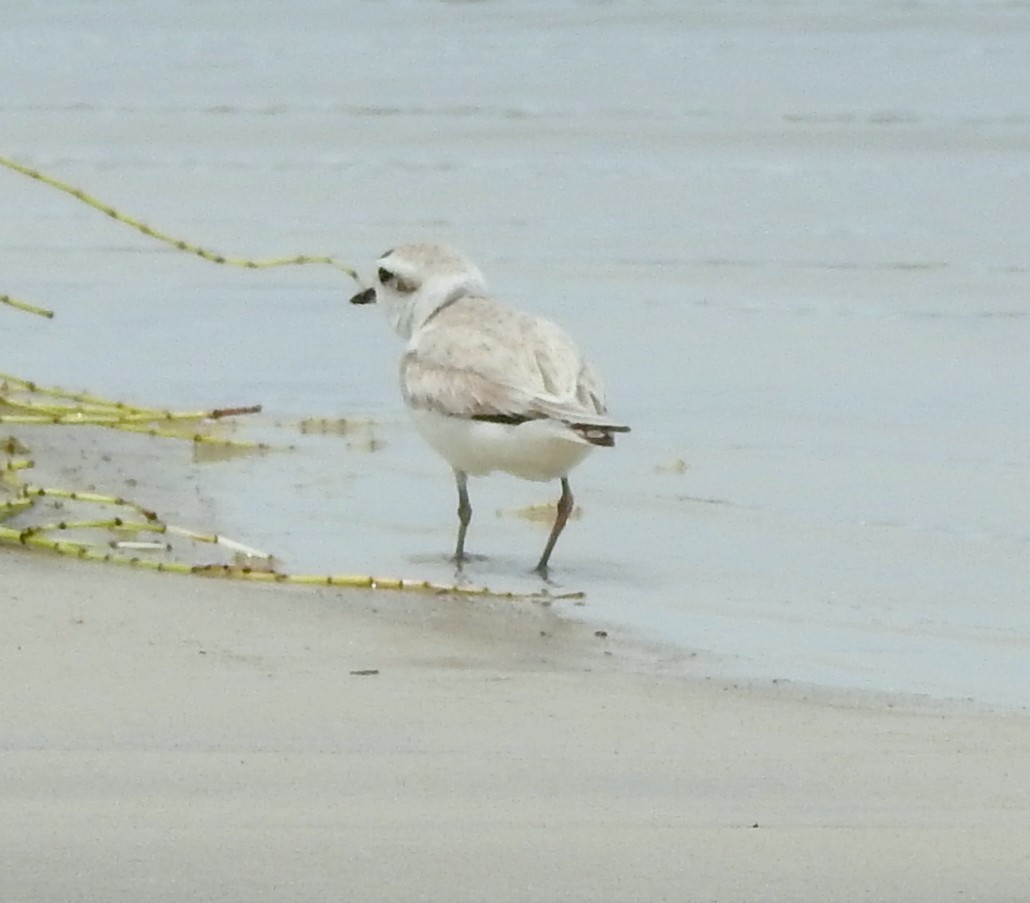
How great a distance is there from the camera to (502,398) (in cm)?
643

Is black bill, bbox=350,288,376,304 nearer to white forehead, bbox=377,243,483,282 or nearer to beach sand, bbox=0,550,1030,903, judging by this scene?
white forehead, bbox=377,243,483,282

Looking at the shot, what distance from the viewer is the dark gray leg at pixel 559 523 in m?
6.51

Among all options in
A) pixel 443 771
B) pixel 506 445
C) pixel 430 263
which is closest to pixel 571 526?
pixel 506 445

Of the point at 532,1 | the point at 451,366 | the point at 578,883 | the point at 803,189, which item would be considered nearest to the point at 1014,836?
the point at 578,883

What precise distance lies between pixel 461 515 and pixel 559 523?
30 centimetres

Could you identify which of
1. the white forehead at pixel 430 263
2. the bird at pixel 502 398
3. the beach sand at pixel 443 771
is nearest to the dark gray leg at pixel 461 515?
the bird at pixel 502 398

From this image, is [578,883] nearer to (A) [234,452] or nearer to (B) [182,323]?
(A) [234,452]

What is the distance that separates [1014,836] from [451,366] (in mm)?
3051

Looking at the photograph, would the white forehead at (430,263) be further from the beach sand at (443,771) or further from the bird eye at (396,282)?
the beach sand at (443,771)

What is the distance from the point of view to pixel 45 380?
9.09 metres

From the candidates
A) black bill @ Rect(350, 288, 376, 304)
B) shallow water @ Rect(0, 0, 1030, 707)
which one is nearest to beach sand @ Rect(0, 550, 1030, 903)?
shallow water @ Rect(0, 0, 1030, 707)

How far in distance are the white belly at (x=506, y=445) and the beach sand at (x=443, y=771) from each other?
1103mm

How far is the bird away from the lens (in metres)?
6.34

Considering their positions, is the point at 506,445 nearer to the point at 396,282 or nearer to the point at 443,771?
the point at 396,282
